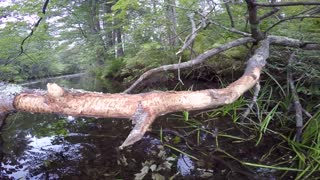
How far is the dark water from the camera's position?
2.07 metres

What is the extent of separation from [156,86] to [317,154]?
3.96 metres

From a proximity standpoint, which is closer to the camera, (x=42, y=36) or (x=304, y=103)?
(x=304, y=103)

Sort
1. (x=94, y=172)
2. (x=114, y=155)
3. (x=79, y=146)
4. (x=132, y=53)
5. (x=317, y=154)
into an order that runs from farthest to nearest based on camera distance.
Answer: (x=132, y=53) → (x=79, y=146) → (x=114, y=155) → (x=94, y=172) → (x=317, y=154)

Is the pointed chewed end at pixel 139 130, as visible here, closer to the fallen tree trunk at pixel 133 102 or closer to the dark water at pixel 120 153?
the fallen tree trunk at pixel 133 102

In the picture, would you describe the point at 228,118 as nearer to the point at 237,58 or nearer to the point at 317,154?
the point at 317,154

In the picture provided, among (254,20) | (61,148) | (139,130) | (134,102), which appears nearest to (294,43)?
(254,20)

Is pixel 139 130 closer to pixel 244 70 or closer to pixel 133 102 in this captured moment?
pixel 133 102

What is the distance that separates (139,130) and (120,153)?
128cm

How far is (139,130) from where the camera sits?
1.28 m

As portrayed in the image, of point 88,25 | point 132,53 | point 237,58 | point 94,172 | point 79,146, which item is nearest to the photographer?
point 94,172

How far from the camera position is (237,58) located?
4.62m

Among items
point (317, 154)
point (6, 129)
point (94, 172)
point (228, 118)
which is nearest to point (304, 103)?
point (228, 118)

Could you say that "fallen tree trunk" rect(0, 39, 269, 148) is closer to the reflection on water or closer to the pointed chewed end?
the pointed chewed end

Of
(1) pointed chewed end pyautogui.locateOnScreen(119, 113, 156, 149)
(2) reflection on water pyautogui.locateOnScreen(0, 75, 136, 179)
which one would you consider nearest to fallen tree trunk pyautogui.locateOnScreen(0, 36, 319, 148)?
(1) pointed chewed end pyautogui.locateOnScreen(119, 113, 156, 149)
